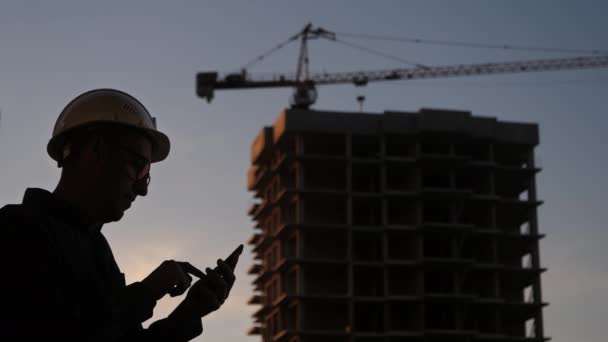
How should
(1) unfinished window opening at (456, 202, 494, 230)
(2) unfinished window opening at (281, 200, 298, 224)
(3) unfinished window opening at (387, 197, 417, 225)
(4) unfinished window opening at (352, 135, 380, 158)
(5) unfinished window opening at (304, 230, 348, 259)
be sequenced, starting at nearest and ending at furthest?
1. (5) unfinished window opening at (304, 230, 348, 259)
2. (2) unfinished window opening at (281, 200, 298, 224)
3. (3) unfinished window opening at (387, 197, 417, 225)
4. (4) unfinished window opening at (352, 135, 380, 158)
5. (1) unfinished window opening at (456, 202, 494, 230)

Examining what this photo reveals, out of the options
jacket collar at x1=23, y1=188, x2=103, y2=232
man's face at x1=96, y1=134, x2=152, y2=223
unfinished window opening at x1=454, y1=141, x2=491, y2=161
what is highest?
unfinished window opening at x1=454, y1=141, x2=491, y2=161

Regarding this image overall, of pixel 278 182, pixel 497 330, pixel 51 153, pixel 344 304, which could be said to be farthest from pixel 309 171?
pixel 51 153

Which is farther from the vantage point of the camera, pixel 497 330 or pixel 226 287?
pixel 497 330

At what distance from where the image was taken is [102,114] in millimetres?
4258

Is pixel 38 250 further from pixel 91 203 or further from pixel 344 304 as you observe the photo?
pixel 344 304

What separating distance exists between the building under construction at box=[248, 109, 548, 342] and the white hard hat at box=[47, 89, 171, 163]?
101045 millimetres

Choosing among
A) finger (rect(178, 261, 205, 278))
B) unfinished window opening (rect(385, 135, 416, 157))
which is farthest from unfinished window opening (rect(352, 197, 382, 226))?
finger (rect(178, 261, 205, 278))

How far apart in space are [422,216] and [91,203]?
11021 cm

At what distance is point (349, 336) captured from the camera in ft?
345

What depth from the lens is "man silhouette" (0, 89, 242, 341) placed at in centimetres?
368

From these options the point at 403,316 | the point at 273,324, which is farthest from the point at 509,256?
the point at 273,324

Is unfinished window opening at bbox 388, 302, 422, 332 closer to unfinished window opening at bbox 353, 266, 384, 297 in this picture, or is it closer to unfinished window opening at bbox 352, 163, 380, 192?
unfinished window opening at bbox 353, 266, 384, 297

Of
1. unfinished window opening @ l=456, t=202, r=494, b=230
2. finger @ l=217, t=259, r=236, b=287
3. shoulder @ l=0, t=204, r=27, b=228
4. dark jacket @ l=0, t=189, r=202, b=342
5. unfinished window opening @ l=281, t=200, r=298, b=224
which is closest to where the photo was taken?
dark jacket @ l=0, t=189, r=202, b=342

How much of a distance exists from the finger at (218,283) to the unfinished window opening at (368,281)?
106684 millimetres
